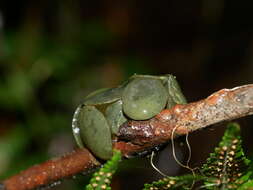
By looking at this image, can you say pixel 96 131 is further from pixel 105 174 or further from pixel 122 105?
pixel 105 174

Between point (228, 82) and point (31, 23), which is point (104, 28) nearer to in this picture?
point (31, 23)

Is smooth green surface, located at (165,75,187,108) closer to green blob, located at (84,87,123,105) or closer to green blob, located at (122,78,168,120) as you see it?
green blob, located at (122,78,168,120)

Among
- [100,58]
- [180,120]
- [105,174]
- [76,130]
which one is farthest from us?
[100,58]

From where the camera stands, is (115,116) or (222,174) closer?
(222,174)

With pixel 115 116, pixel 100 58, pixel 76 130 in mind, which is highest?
pixel 115 116

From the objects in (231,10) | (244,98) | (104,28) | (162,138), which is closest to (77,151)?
(162,138)

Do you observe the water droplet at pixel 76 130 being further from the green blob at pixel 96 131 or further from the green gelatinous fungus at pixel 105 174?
the green gelatinous fungus at pixel 105 174

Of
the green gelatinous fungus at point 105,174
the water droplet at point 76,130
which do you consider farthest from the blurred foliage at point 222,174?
the water droplet at point 76,130

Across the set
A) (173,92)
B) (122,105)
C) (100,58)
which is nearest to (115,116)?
(122,105)
